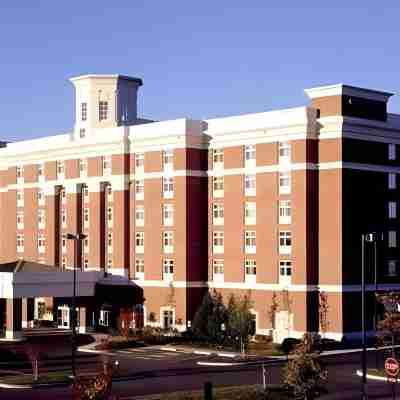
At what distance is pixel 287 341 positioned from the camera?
64125mm

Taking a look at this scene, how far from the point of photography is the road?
46188 millimetres

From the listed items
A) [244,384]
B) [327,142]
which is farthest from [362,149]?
[244,384]

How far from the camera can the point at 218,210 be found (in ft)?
247

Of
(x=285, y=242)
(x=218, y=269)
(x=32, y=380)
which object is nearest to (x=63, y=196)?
(x=218, y=269)

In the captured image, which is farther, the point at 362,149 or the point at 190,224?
the point at 190,224

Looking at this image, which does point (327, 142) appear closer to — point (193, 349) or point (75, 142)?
point (193, 349)

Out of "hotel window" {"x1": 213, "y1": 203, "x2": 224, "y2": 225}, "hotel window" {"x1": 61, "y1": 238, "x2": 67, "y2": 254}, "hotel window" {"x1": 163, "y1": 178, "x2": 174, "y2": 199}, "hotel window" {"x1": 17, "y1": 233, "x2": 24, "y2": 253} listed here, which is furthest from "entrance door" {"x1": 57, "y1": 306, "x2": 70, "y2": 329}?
"hotel window" {"x1": 213, "y1": 203, "x2": 224, "y2": 225}

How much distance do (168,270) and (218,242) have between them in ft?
15.9

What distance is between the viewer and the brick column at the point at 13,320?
240 feet

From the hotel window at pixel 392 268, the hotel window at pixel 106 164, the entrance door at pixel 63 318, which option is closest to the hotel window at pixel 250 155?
the hotel window at pixel 392 268

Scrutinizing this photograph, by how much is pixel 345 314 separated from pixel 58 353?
66.8ft

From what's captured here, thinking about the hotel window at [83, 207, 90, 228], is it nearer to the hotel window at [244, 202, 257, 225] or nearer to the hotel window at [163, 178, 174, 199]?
the hotel window at [163, 178, 174, 199]

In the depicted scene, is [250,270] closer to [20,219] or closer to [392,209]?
[392,209]

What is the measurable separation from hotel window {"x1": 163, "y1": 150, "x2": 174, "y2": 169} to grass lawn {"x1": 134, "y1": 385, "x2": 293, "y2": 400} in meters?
33.4
